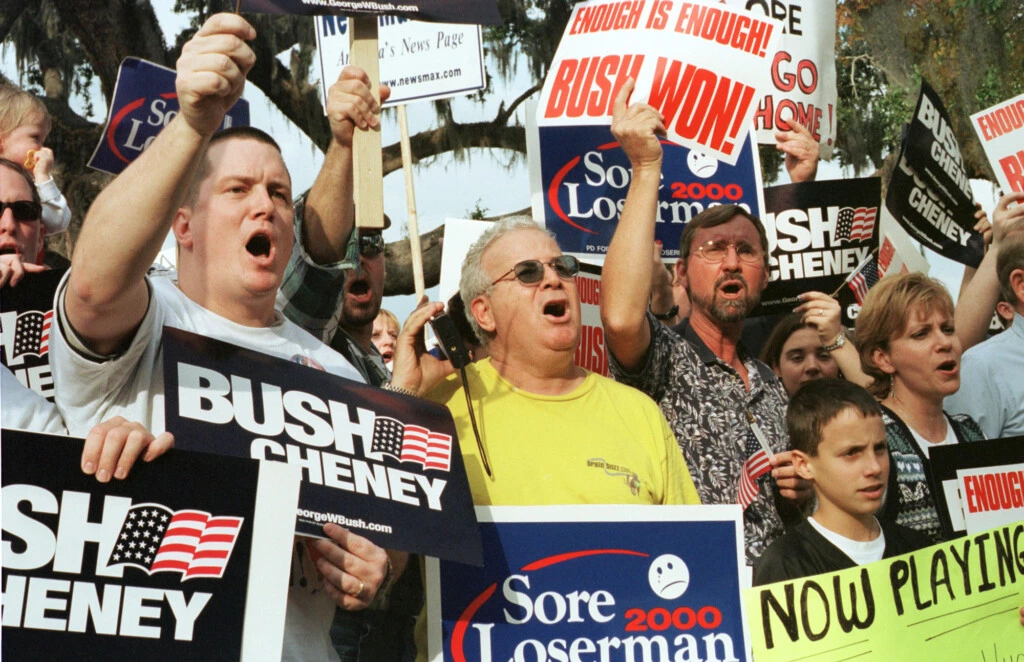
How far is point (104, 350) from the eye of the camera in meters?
2.30

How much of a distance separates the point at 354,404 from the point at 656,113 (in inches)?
58.2

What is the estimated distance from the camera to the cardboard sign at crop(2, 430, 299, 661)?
2.14m

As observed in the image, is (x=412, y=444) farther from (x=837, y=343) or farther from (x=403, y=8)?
(x=837, y=343)

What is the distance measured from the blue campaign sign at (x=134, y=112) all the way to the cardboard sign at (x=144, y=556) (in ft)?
10.5

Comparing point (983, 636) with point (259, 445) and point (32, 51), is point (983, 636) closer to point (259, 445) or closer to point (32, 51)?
point (259, 445)

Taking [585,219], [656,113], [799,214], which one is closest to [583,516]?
[656,113]

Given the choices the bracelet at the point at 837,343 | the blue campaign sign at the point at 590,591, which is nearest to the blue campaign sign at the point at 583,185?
the bracelet at the point at 837,343

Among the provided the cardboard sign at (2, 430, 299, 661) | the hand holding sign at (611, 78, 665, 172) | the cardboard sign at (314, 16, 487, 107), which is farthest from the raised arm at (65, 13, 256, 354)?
the cardboard sign at (314, 16, 487, 107)

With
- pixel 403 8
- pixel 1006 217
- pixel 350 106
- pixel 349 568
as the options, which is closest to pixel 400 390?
pixel 349 568

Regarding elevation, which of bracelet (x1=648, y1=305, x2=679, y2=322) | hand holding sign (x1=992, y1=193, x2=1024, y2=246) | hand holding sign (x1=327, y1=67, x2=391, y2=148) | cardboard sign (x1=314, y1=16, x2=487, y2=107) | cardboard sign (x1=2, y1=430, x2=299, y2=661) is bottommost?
cardboard sign (x1=2, y1=430, x2=299, y2=661)

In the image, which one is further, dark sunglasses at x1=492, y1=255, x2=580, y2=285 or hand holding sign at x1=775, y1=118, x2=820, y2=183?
hand holding sign at x1=775, y1=118, x2=820, y2=183

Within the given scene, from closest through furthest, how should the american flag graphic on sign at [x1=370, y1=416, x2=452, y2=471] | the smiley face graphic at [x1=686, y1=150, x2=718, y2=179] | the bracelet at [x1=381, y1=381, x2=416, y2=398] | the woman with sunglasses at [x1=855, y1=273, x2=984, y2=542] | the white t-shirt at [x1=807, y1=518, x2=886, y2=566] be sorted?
the american flag graphic on sign at [x1=370, y1=416, x2=452, y2=471] < the bracelet at [x1=381, y1=381, x2=416, y2=398] < the white t-shirt at [x1=807, y1=518, x2=886, y2=566] < the woman with sunglasses at [x1=855, y1=273, x2=984, y2=542] < the smiley face graphic at [x1=686, y1=150, x2=718, y2=179]

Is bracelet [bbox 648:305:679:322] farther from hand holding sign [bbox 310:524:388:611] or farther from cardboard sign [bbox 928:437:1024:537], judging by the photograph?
hand holding sign [bbox 310:524:388:611]

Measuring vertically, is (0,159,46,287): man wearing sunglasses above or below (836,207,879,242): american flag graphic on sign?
below
